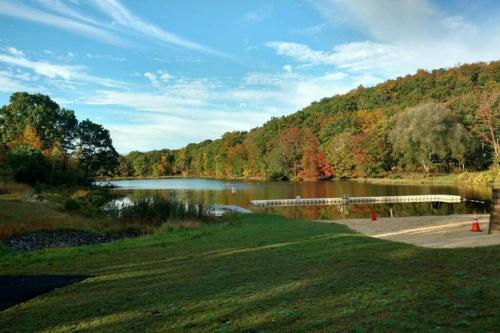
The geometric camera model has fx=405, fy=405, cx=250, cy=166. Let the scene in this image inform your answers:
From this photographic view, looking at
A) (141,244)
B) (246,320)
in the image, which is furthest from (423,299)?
(141,244)

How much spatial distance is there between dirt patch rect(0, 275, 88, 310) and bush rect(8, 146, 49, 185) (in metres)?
27.8

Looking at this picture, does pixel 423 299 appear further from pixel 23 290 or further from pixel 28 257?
pixel 28 257

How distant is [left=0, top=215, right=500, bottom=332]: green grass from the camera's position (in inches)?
152

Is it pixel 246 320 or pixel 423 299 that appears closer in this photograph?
pixel 246 320

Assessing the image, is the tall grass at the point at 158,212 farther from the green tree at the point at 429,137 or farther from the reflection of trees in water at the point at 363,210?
the green tree at the point at 429,137

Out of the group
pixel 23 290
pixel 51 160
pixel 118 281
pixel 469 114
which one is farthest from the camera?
pixel 469 114

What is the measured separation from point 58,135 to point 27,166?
25831 mm

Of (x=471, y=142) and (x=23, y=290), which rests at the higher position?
(x=471, y=142)

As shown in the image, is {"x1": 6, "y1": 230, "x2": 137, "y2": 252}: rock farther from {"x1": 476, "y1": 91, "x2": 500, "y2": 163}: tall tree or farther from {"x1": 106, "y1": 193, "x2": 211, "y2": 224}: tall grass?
{"x1": 476, "y1": 91, "x2": 500, "y2": 163}: tall tree

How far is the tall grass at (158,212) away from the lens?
1752 cm

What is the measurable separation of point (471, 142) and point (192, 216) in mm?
45998

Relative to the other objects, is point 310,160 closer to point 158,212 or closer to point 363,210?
point 363,210

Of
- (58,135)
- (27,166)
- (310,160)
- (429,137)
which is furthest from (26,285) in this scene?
(310,160)

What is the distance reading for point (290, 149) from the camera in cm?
7831
